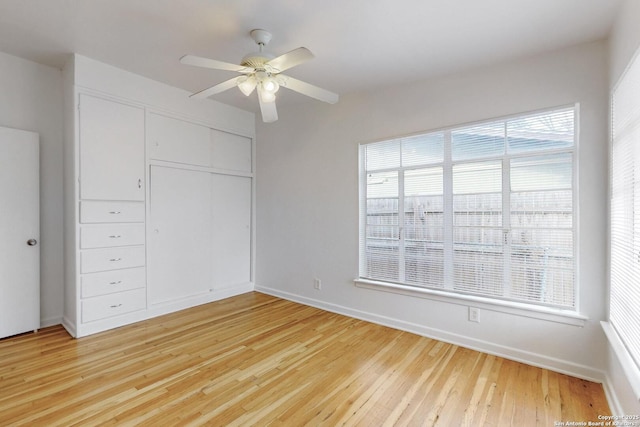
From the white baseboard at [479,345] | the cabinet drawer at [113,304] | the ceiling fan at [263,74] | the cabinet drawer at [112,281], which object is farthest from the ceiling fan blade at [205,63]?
the white baseboard at [479,345]

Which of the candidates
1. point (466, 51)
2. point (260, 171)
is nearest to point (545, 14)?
point (466, 51)

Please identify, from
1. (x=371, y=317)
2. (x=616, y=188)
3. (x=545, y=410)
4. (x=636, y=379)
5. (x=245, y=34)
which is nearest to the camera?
(x=636, y=379)

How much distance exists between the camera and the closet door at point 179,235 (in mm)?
3537

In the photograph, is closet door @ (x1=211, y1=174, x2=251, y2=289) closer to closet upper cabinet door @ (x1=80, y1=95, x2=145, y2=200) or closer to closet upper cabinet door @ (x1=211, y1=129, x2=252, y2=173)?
closet upper cabinet door @ (x1=211, y1=129, x2=252, y2=173)

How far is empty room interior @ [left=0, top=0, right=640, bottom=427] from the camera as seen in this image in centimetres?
201

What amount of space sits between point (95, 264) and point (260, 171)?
7.65 feet

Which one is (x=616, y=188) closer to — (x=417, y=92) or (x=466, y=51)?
(x=466, y=51)

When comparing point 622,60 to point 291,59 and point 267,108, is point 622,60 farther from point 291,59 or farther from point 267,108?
point 267,108

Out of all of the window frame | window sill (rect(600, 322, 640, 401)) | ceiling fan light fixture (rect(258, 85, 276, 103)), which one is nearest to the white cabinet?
ceiling fan light fixture (rect(258, 85, 276, 103))

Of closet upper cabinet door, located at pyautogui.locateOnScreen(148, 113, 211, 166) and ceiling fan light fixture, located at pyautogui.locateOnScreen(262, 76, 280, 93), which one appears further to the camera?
closet upper cabinet door, located at pyautogui.locateOnScreen(148, 113, 211, 166)

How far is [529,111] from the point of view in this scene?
256 cm

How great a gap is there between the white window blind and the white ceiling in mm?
701

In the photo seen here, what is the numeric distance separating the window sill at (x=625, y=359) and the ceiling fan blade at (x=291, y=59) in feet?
7.99

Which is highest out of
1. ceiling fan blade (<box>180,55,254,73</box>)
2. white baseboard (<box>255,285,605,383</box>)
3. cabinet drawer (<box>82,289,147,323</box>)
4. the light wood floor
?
ceiling fan blade (<box>180,55,254,73</box>)
